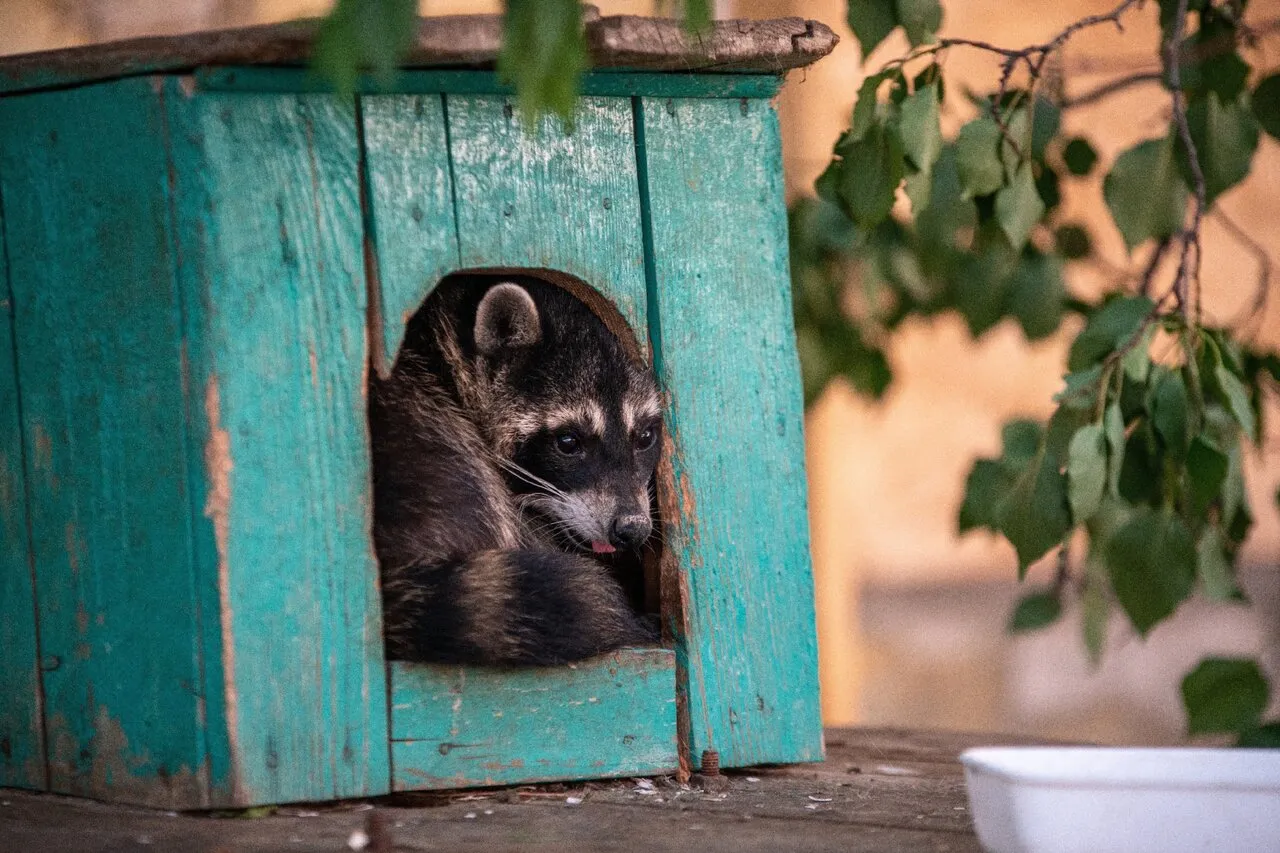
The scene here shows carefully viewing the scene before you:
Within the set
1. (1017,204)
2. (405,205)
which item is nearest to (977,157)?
(1017,204)

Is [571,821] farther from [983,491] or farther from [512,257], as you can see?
[983,491]

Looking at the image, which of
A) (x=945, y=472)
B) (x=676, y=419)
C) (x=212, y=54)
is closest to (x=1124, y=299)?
(x=676, y=419)

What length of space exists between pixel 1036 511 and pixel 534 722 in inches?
37.9

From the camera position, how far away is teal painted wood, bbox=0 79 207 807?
264cm

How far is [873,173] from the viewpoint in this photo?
3018 mm

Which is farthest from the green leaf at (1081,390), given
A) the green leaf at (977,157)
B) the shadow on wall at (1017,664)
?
the shadow on wall at (1017,664)

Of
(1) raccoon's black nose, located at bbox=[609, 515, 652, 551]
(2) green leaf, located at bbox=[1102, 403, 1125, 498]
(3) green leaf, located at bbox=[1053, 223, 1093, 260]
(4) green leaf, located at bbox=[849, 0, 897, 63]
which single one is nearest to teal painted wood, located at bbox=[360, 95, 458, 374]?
(4) green leaf, located at bbox=[849, 0, 897, 63]

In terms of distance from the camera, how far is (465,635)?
2.79 metres

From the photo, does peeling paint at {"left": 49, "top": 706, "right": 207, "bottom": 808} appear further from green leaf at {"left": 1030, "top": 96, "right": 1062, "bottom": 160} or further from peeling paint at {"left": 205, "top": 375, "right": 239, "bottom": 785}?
green leaf at {"left": 1030, "top": 96, "right": 1062, "bottom": 160}

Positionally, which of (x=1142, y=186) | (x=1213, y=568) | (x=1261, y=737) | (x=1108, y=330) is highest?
(x=1142, y=186)

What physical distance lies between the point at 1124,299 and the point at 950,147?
0.62 m

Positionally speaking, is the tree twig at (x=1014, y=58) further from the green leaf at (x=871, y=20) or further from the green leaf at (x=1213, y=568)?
the green leaf at (x=1213, y=568)

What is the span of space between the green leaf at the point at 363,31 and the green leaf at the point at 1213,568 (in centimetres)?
217

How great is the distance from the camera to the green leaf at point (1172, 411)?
3.02 metres
